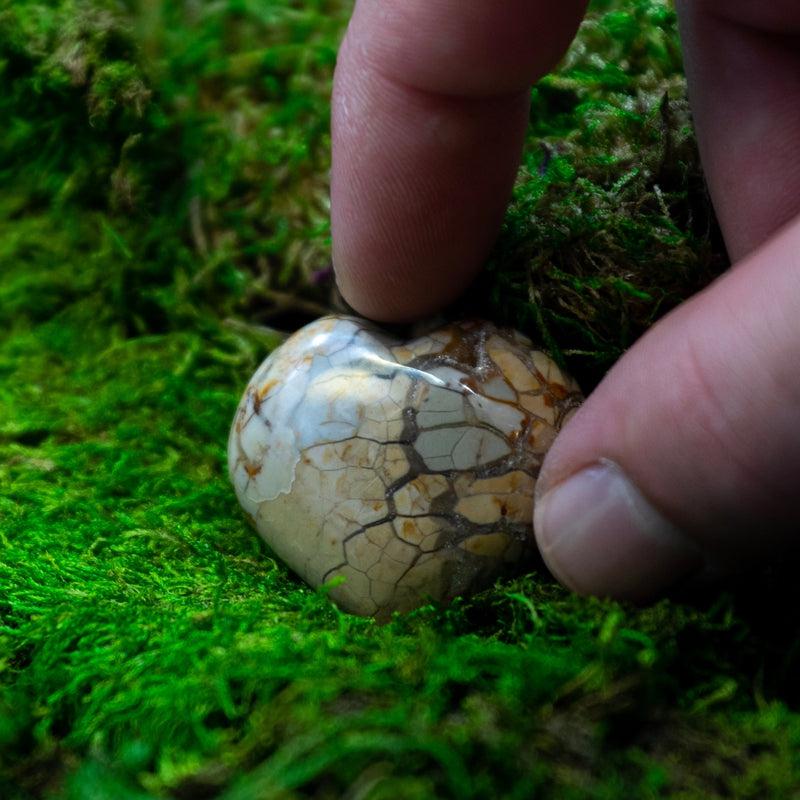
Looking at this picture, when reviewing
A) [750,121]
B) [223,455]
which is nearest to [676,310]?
[750,121]

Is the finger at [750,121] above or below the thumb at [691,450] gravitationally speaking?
above

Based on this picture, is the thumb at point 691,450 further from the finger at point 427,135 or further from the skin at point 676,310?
the finger at point 427,135

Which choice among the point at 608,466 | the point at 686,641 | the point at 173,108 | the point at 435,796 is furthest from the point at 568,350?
the point at 173,108

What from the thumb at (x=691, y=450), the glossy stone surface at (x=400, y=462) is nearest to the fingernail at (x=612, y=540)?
the thumb at (x=691, y=450)

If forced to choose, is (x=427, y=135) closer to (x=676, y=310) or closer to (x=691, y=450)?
(x=676, y=310)

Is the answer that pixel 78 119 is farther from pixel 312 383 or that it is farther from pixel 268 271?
pixel 312 383

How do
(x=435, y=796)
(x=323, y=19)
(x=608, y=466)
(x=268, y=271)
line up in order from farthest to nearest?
Answer: 1. (x=323, y=19)
2. (x=268, y=271)
3. (x=608, y=466)
4. (x=435, y=796)
